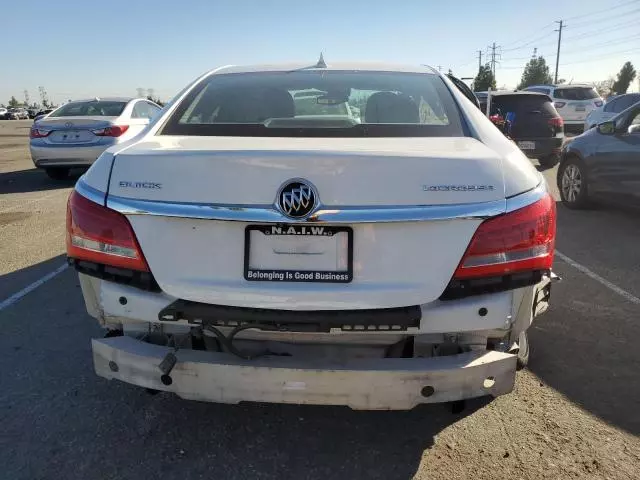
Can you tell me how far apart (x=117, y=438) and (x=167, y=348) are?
0.73 metres

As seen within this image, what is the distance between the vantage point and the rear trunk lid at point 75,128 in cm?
1005

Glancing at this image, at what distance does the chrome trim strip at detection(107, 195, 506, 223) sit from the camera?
2.06 metres

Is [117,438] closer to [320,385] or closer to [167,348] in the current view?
[167,348]

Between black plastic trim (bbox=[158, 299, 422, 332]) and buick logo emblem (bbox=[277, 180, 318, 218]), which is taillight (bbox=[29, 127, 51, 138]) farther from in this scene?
buick logo emblem (bbox=[277, 180, 318, 218])

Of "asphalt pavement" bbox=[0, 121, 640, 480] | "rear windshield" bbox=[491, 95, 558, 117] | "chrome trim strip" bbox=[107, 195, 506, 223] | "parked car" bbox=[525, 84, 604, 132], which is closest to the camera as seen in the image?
"chrome trim strip" bbox=[107, 195, 506, 223]

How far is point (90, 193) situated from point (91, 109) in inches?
382

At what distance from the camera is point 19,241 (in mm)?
6398

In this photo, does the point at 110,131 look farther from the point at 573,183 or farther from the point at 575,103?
the point at 575,103

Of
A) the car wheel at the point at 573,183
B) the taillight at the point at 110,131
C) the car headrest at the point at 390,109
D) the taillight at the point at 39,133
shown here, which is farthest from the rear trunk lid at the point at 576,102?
the car headrest at the point at 390,109

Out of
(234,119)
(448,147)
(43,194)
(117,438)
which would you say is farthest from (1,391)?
(43,194)

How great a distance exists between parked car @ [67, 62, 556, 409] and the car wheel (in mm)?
6179

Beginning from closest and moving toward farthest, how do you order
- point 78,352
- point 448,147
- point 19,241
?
point 448,147 < point 78,352 < point 19,241

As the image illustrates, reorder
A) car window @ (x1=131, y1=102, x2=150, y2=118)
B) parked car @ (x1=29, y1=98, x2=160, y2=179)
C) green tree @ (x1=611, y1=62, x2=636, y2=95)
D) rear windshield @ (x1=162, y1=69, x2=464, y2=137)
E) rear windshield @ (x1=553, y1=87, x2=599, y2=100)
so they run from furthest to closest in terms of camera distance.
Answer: green tree @ (x1=611, y1=62, x2=636, y2=95) < rear windshield @ (x1=553, y1=87, x2=599, y2=100) < car window @ (x1=131, y1=102, x2=150, y2=118) < parked car @ (x1=29, y1=98, x2=160, y2=179) < rear windshield @ (x1=162, y1=69, x2=464, y2=137)

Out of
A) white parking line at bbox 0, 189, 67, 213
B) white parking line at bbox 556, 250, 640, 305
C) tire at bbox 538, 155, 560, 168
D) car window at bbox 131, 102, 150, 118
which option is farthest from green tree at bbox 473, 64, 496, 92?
white parking line at bbox 556, 250, 640, 305
